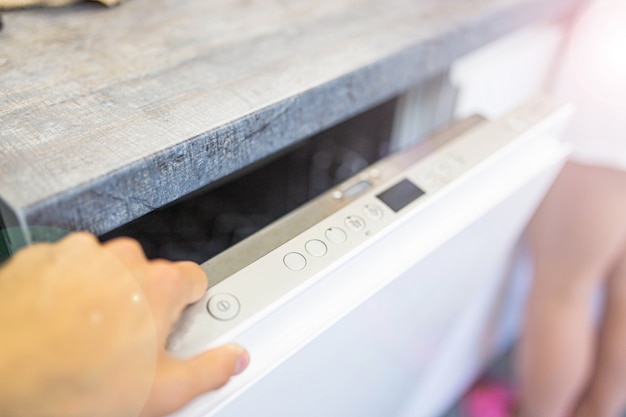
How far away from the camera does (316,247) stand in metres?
0.36

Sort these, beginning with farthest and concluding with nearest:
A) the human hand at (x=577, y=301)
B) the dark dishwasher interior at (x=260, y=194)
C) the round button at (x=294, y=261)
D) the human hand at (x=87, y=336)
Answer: the human hand at (x=577, y=301) < the dark dishwasher interior at (x=260, y=194) < the round button at (x=294, y=261) < the human hand at (x=87, y=336)

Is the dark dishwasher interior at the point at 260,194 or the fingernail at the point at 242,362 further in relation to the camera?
the dark dishwasher interior at the point at 260,194

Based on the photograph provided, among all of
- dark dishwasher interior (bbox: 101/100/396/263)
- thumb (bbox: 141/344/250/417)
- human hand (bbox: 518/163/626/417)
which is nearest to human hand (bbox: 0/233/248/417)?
thumb (bbox: 141/344/250/417)

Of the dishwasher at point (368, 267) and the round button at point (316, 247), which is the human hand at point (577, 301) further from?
the round button at point (316, 247)

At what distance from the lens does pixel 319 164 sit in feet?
2.08

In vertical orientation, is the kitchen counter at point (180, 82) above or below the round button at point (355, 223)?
above

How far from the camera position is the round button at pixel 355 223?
373 mm

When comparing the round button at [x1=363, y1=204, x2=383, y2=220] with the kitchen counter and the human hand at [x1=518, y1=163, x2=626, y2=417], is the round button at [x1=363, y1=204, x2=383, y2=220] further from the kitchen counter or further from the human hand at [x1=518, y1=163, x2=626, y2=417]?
the human hand at [x1=518, y1=163, x2=626, y2=417]

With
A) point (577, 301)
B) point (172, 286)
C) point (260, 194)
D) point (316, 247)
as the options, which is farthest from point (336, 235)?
point (577, 301)

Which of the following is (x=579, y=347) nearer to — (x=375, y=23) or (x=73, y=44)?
(x=375, y=23)

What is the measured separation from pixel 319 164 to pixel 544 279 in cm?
34

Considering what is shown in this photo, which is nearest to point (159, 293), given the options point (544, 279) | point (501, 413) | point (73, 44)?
point (73, 44)

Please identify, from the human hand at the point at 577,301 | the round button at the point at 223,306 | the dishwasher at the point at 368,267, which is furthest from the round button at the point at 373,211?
the human hand at the point at 577,301

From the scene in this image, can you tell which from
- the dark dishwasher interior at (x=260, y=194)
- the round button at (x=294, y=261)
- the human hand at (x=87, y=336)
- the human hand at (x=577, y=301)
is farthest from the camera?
the human hand at (x=577, y=301)
